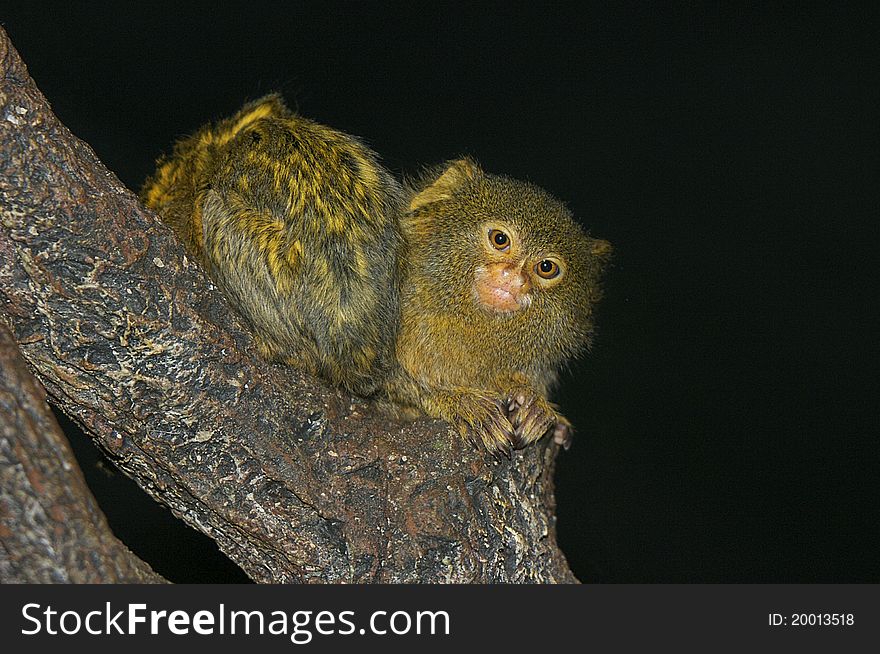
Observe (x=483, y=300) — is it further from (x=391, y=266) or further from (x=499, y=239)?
(x=391, y=266)

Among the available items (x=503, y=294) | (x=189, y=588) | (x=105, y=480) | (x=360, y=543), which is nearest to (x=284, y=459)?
(x=360, y=543)

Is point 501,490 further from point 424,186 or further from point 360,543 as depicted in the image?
point 424,186

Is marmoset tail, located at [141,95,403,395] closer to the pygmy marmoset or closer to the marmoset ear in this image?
the pygmy marmoset

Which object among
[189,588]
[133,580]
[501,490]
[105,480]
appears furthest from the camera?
[105,480]

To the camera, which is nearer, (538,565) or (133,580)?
(133,580)

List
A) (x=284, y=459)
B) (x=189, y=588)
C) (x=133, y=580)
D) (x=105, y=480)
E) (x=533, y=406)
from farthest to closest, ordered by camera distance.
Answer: (x=105, y=480), (x=533, y=406), (x=284, y=459), (x=189, y=588), (x=133, y=580)

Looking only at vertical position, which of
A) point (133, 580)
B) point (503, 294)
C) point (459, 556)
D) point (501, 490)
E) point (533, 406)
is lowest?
point (133, 580)

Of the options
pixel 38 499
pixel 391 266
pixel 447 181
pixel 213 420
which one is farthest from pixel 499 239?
pixel 38 499

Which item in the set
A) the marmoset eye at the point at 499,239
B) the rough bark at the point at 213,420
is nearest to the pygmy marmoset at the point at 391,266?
the marmoset eye at the point at 499,239
